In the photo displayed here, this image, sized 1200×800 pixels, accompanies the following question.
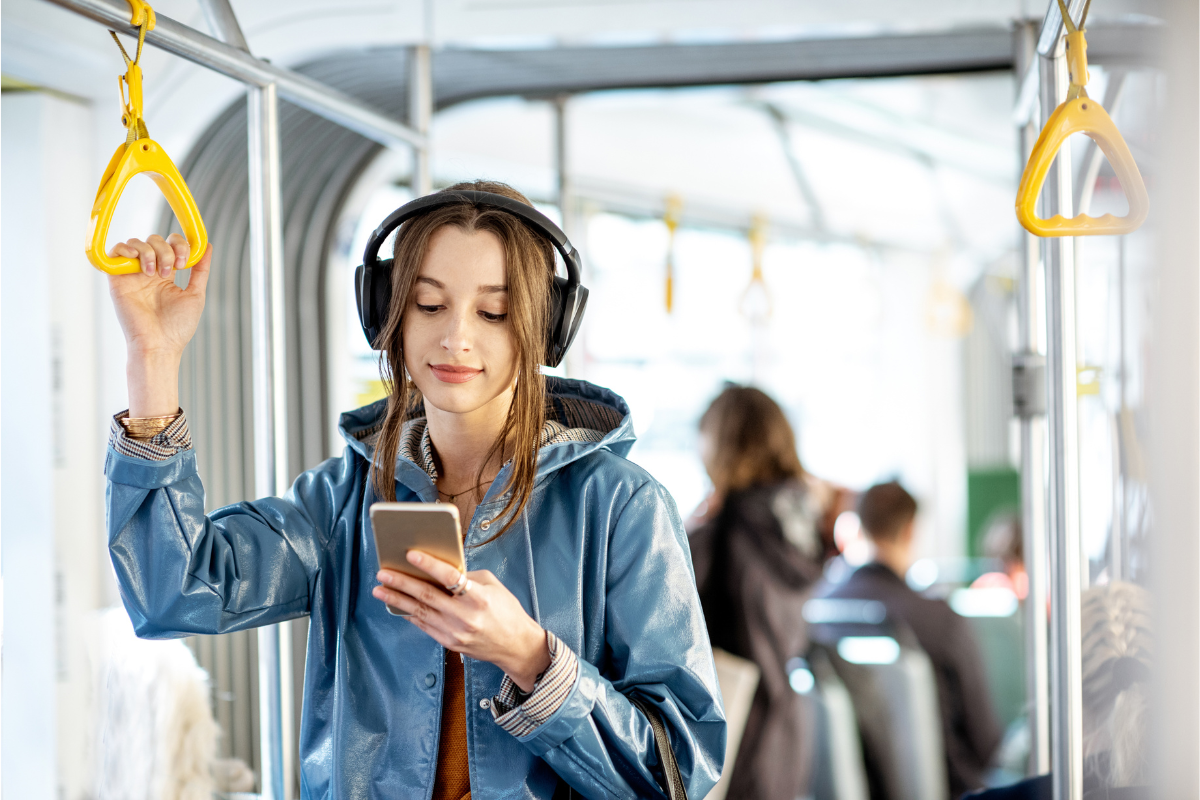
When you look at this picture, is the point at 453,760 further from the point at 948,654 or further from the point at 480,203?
the point at 948,654

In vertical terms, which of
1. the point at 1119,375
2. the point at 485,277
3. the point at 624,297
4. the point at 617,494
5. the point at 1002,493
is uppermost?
the point at 624,297

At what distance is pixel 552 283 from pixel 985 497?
6.48 m

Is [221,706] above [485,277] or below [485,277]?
below

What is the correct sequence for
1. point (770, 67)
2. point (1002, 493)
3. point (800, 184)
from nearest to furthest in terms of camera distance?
1. point (770, 67)
2. point (800, 184)
3. point (1002, 493)

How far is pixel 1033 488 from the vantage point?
2150 mm

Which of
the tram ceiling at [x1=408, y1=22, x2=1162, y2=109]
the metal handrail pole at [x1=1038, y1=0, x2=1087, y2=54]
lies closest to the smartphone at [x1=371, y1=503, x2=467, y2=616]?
the metal handrail pole at [x1=1038, y1=0, x2=1087, y2=54]

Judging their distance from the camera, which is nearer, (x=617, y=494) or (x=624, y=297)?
(x=617, y=494)

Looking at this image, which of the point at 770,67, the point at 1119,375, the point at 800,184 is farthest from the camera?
the point at 800,184

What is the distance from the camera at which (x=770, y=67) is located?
2.51 metres

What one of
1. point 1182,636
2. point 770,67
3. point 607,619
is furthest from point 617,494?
point 770,67

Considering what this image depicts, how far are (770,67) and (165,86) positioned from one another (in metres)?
1.33

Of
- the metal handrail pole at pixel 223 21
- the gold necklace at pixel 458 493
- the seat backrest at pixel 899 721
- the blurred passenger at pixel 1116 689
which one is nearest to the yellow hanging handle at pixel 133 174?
the metal handrail pole at pixel 223 21

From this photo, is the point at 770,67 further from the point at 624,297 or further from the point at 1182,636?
the point at 624,297

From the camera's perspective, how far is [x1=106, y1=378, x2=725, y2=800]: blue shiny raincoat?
3.75 ft
